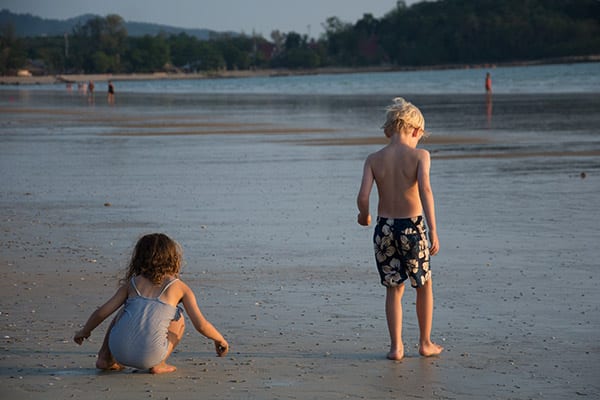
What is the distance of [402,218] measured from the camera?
6660mm

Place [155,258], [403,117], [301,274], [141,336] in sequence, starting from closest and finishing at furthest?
[141,336] → [155,258] → [403,117] → [301,274]

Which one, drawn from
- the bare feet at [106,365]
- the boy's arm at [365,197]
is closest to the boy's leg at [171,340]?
the bare feet at [106,365]

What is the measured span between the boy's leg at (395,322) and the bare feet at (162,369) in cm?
124

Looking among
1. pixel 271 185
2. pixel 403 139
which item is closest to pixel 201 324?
pixel 403 139

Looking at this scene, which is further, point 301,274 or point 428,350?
point 301,274

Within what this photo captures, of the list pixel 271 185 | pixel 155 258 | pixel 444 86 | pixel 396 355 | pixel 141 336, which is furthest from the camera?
pixel 444 86

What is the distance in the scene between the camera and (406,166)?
6.68 meters

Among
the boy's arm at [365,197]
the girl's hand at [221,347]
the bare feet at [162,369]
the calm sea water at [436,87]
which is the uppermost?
the boy's arm at [365,197]

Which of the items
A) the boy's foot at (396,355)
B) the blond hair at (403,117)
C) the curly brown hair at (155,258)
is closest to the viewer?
the curly brown hair at (155,258)

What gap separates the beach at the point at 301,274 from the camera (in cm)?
624

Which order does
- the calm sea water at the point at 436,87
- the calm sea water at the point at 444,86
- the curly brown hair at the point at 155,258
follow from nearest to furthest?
the curly brown hair at the point at 155,258 < the calm sea water at the point at 436,87 < the calm sea water at the point at 444,86

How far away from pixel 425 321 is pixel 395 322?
18cm

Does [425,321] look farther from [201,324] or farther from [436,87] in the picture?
[436,87]

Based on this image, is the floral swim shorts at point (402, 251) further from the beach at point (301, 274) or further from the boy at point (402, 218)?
the beach at point (301, 274)
